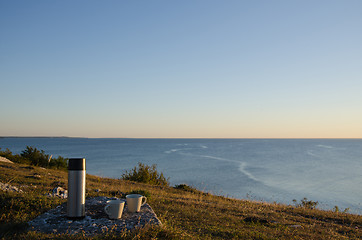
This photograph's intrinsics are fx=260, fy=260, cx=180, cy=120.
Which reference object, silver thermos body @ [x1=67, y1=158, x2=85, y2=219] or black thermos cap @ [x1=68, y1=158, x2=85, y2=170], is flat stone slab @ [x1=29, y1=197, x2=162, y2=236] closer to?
silver thermos body @ [x1=67, y1=158, x2=85, y2=219]

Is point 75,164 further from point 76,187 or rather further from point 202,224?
point 202,224

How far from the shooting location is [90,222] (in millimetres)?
4836

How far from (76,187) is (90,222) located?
27.9 inches

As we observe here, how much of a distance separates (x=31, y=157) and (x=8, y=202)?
2314 centimetres

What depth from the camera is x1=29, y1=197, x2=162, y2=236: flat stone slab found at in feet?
15.0

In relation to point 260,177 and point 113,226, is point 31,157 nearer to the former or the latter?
point 113,226

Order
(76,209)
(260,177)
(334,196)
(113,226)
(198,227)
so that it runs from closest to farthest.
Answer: (113,226)
(76,209)
(198,227)
(334,196)
(260,177)

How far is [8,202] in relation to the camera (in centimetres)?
632

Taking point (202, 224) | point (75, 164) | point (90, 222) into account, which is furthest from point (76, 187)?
point (202, 224)

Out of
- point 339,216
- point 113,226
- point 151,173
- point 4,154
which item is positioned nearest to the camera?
point 113,226

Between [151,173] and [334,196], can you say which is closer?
[151,173]

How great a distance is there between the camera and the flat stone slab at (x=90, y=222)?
15.0ft

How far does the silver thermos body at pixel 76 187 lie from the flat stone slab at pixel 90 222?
0.21 meters

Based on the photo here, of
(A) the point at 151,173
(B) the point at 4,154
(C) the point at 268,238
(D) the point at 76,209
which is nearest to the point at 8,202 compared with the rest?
(D) the point at 76,209
